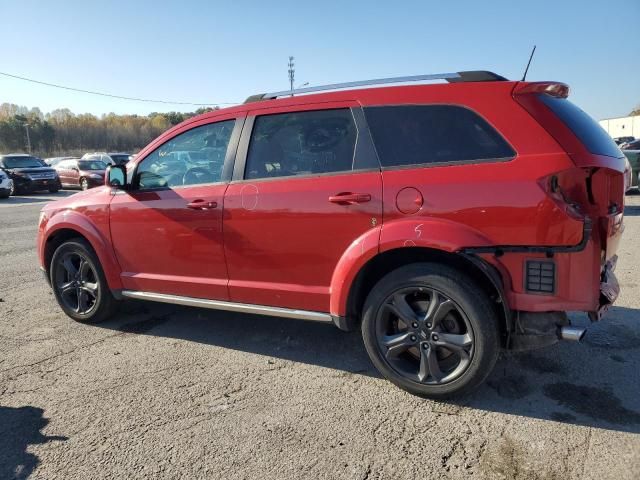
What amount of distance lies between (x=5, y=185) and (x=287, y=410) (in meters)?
20.5

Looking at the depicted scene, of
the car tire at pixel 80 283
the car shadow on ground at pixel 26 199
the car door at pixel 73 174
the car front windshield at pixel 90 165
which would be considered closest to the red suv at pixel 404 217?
the car tire at pixel 80 283

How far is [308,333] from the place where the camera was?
420cm

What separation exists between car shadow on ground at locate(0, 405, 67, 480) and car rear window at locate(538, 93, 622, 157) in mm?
3473

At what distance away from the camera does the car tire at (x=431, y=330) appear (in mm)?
2850

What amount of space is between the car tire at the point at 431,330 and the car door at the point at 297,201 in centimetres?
42

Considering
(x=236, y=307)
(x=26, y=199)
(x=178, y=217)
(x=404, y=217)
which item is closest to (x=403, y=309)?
(x=404, y=217)

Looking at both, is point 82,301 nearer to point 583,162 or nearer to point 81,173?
point 583,162

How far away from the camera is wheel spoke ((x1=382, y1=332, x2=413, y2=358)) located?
308 centimetres

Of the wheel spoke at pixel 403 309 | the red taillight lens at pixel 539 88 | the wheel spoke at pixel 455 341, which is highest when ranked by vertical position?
the red taillight lens at pixel 539 88

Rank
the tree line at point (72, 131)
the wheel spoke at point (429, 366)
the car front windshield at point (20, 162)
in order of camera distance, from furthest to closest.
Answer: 1. the tree line at point (72, 131)
2. the car front windshield at point (20, 162)
3. the wheel spoke at point (429, 366)

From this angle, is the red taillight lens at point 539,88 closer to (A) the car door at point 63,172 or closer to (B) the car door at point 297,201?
(B) the car door at point 297,201

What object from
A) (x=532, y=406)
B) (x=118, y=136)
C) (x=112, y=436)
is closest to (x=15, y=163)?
(x=112, y=436)

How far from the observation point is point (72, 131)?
Result: 78.6m

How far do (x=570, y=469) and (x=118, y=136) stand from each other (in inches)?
3622
